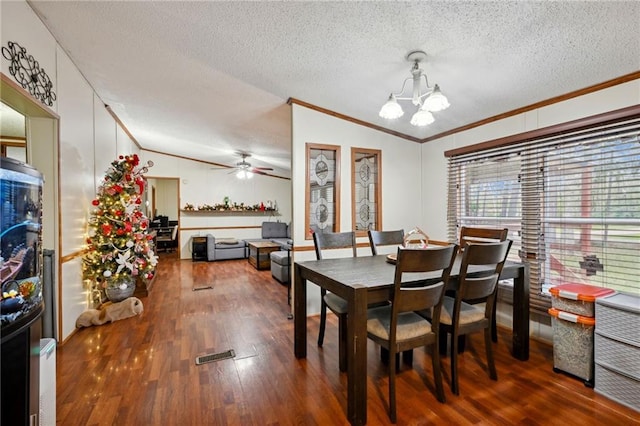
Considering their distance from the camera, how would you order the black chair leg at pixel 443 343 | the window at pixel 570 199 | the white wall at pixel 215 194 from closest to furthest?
1. the window at pixel 570 199
2. the black chair leg at pixel 443 343
3. the white wall at pixel 215 194

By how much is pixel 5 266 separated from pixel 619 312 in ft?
10.4

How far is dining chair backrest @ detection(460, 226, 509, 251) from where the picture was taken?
294cm

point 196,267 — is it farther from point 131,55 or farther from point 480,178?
point 480,178

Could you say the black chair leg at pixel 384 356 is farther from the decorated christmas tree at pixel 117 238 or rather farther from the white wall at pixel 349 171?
the decorated christmas tree at pixel 117 238

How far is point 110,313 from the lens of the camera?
3479mm

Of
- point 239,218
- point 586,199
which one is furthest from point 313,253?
point 239,218

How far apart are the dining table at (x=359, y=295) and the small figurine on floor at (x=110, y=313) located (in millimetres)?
2252

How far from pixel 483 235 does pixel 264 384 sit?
2445mm

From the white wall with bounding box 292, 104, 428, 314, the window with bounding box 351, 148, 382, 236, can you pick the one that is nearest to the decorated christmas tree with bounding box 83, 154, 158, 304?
the white wall with bounding box 292, 104, 428, 314

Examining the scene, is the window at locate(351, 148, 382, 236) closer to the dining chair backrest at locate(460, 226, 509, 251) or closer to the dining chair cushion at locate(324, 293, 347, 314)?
the dining chair backrest at locate(460, 226, 509, 251)

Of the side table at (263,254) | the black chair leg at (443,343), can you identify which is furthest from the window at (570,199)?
the side table at (263,254)

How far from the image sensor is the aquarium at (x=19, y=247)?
1.03 meters

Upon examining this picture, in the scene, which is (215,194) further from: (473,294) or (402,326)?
(473,294)

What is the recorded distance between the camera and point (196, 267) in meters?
6.66
